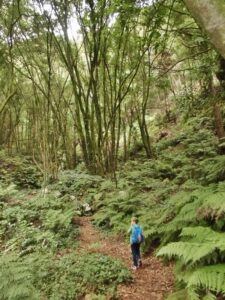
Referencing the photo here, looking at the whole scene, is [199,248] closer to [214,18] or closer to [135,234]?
[214,18]

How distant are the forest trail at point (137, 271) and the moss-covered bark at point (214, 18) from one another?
141 inches

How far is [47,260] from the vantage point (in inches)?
242

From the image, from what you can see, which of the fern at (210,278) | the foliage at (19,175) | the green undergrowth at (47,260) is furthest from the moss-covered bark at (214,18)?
the foliage at (19,175)

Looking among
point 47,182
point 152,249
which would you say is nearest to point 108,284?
point 152,249

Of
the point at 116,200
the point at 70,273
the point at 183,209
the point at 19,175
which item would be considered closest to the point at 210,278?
the point at 183,209

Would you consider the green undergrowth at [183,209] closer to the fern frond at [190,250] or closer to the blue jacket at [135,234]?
the fern frond at [190,250]

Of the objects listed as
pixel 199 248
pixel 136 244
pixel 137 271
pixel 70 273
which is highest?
pixel 199 248

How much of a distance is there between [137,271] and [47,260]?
1.57m

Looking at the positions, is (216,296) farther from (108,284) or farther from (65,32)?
(65,32)

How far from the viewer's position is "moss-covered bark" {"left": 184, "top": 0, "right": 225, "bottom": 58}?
2.37m

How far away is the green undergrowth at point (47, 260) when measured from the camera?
432cm

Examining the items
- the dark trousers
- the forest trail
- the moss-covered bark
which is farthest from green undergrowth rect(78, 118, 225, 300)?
the moss-covered bark

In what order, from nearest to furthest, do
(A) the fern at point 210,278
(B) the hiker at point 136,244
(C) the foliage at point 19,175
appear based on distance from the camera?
(A) the fern at point 210,278 → (B) the hiker at point 136,244 → (C) the foliage at point 19,175

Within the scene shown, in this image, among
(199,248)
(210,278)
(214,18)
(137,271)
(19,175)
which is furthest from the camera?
(19,175)
